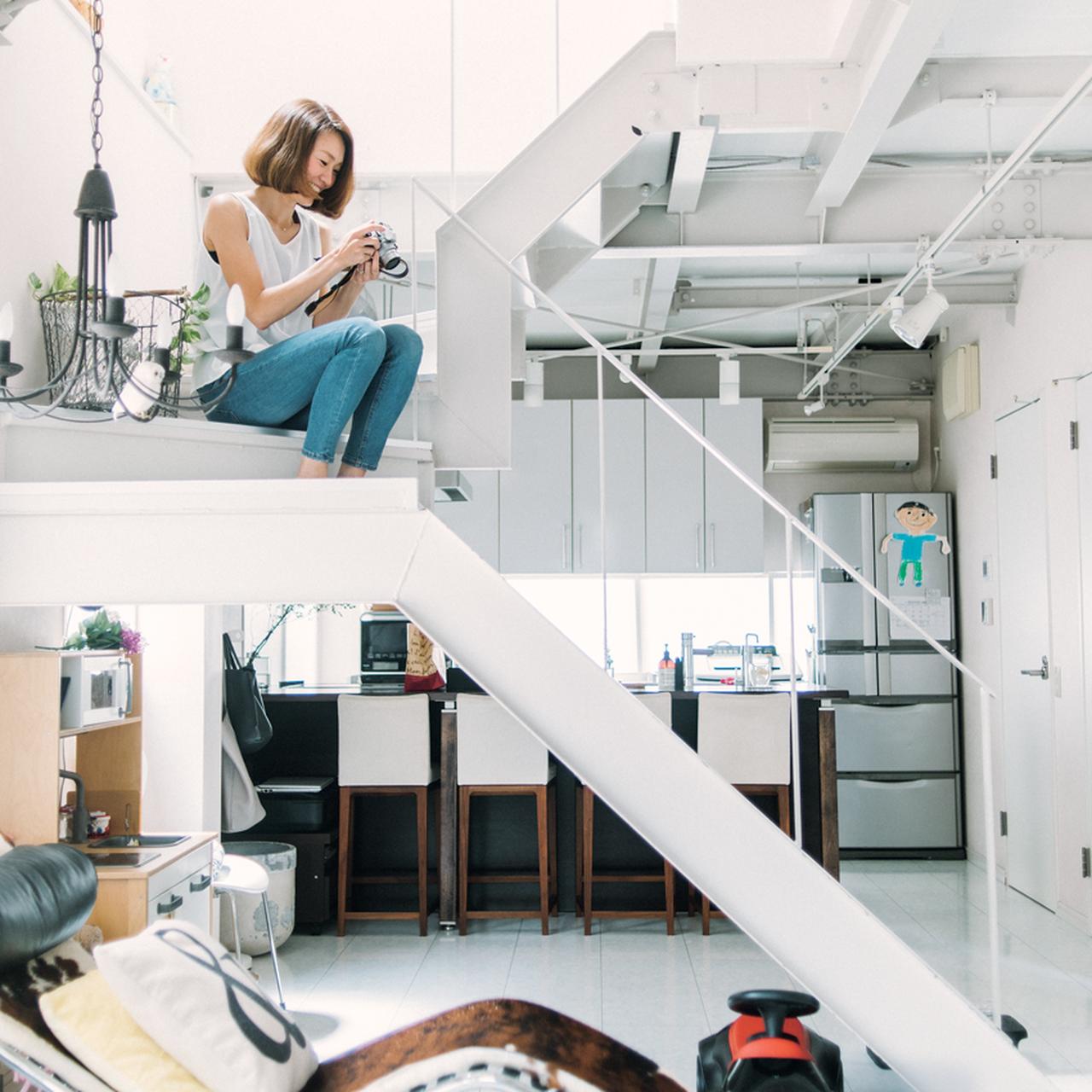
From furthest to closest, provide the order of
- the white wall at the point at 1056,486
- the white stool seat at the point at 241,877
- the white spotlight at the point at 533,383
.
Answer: the white spotlight at the point at 533,383
the white wall at the point at 1056,486
the white stool seat at the point at 241,877

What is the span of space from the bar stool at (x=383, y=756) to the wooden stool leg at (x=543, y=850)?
1.61 ft

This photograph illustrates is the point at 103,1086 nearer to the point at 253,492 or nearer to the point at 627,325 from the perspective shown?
the point at 253,492

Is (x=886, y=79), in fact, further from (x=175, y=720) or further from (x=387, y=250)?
(x=175, y=720)

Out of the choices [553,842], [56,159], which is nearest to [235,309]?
[56,159]

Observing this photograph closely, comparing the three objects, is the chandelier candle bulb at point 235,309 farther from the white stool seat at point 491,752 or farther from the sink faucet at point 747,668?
the sink faucet at point 747,668

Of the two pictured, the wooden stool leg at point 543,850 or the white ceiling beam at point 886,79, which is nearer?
the white ceiling beam at point 886,79

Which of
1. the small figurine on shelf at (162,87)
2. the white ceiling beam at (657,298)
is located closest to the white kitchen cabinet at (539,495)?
the white ceiling beam at (657,298)

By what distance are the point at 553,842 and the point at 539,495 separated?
272 cm

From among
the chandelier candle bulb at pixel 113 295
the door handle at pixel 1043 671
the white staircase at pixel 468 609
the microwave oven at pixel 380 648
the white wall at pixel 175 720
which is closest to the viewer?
the chandelier candle bulb at pixel 113 295

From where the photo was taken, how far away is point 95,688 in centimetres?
338

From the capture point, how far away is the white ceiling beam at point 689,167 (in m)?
3.81

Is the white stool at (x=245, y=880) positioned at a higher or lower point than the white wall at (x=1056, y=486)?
lower

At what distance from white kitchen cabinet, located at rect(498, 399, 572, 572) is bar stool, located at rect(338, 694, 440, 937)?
8.21ft

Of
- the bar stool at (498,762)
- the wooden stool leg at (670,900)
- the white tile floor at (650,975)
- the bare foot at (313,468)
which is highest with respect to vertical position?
the bare foot at (313,468)
